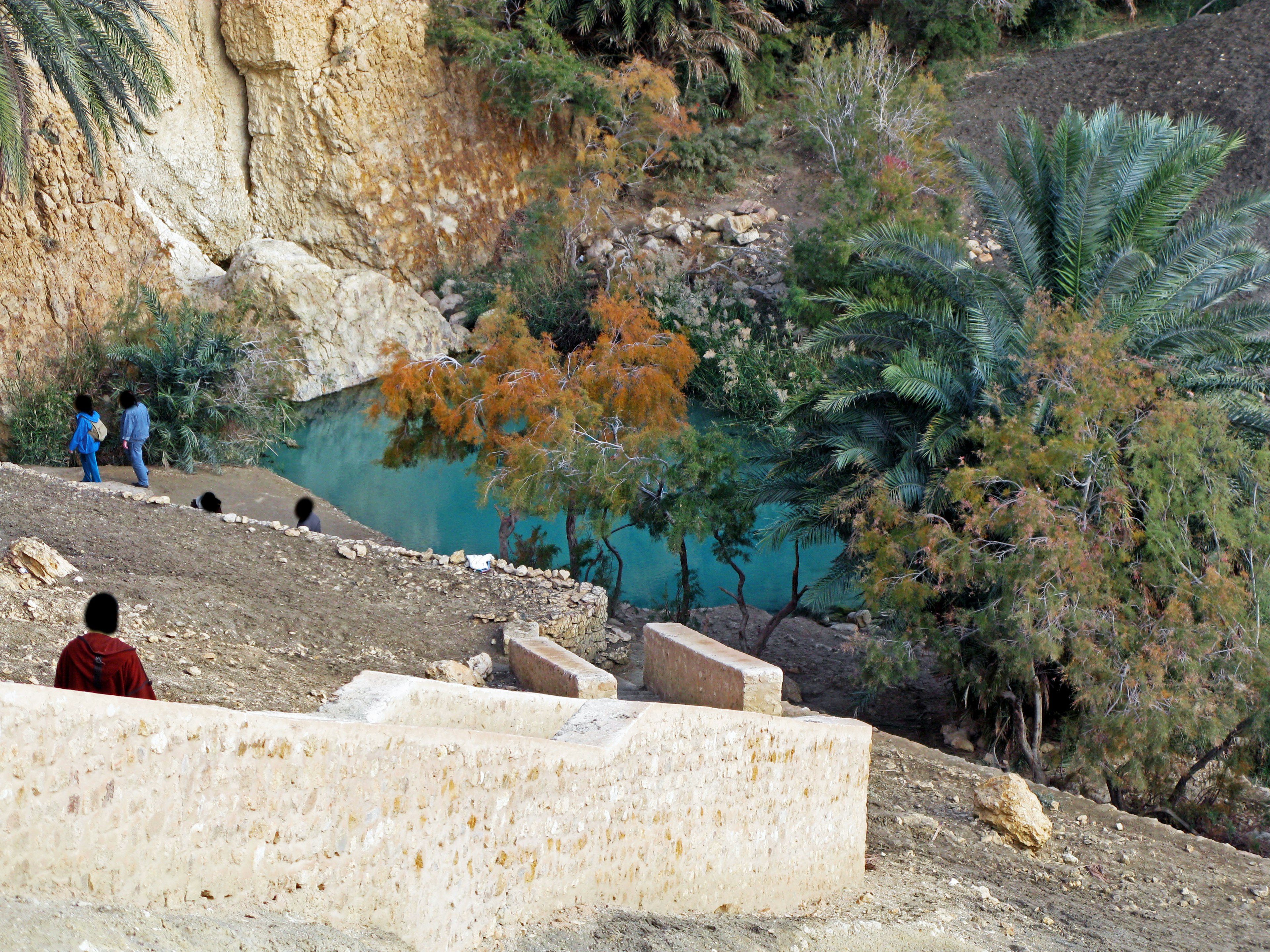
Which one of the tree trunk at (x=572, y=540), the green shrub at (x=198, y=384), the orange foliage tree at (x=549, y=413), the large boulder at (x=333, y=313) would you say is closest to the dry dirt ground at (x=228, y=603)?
the orange foliage tree at (x=549, y=413)

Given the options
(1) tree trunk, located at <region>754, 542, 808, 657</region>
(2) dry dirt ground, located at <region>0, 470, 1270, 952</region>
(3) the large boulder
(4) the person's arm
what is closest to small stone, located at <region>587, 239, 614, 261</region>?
(3) the large boulder

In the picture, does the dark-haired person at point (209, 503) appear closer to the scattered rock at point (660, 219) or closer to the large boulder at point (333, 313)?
the large boulder at point (333, 313)

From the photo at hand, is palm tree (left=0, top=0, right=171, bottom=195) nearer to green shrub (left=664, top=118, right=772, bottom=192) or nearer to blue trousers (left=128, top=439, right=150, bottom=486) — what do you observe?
blue trousers (left=128, top=439, right=150, bottom=486)

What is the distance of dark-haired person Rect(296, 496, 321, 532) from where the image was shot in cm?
1148

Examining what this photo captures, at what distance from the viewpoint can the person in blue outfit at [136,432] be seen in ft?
48.0

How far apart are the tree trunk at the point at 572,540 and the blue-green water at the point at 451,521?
2.21 feet

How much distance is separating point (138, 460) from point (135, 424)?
47 cm

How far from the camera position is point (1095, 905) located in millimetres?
7000

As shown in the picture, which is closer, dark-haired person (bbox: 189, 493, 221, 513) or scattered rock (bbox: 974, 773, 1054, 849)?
scattered rock (bbox: 974, 773, 1054, 849)

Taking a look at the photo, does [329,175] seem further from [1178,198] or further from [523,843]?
[523,843]

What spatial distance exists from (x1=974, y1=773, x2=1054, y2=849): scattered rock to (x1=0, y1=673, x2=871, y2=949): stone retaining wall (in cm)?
171

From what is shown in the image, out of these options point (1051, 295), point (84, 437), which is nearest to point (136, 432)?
point (84, 437)

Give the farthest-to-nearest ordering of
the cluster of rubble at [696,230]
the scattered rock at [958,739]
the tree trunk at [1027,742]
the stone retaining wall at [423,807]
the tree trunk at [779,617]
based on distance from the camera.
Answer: the cluster of rubble at [696,230], the tree trunk at [779,617], the scattered rock at [958,739], the tree trunk at [1027,742], the stone retaining wall at [423,807]

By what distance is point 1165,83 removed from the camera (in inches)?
1102
